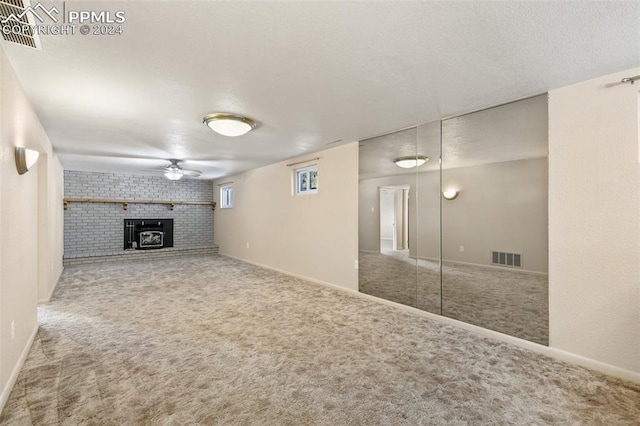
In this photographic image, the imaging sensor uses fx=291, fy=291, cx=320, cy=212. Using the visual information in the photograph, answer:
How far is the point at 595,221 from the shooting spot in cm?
226

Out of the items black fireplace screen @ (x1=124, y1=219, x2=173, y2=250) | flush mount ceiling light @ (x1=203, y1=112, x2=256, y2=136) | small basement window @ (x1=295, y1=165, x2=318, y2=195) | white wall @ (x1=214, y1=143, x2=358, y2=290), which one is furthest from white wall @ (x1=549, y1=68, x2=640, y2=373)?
black fireplace screen @ (x1=124, y1=219, x2=173, y2=250)

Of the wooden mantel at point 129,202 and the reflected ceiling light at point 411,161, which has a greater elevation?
the reflected ceiling light at point 411,161

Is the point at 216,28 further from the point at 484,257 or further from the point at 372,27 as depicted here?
the point at 484,257

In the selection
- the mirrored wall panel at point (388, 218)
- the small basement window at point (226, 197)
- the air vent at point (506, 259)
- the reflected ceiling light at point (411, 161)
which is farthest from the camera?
the small basement window at point (226, 197)

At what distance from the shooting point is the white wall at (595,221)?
2.11 metres

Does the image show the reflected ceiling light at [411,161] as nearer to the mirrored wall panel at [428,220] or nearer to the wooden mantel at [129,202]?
the mirrored wall panel at [428,220]

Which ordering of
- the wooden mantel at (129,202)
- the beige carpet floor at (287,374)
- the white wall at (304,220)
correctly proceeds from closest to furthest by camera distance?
the beige carpet floor at (287,374) → the white wall at (304,220) → the wooden mantel at (129,202)

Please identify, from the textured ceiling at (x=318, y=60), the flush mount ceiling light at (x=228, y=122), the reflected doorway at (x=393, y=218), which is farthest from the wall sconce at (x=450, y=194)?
the flush mount ceiling light at (x=228, y=122)

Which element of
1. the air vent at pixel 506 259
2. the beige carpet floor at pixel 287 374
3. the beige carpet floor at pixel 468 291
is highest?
the air vent at pixel 506 259

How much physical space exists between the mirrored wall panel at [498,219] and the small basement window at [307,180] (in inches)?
94.8

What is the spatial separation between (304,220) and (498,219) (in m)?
3.13

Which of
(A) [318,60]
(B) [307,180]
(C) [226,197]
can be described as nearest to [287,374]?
(A) [318,60]

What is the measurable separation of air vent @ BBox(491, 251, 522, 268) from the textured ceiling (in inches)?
57.5

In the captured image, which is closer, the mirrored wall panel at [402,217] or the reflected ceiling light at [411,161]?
the mirrored wall panel at [402,217]
